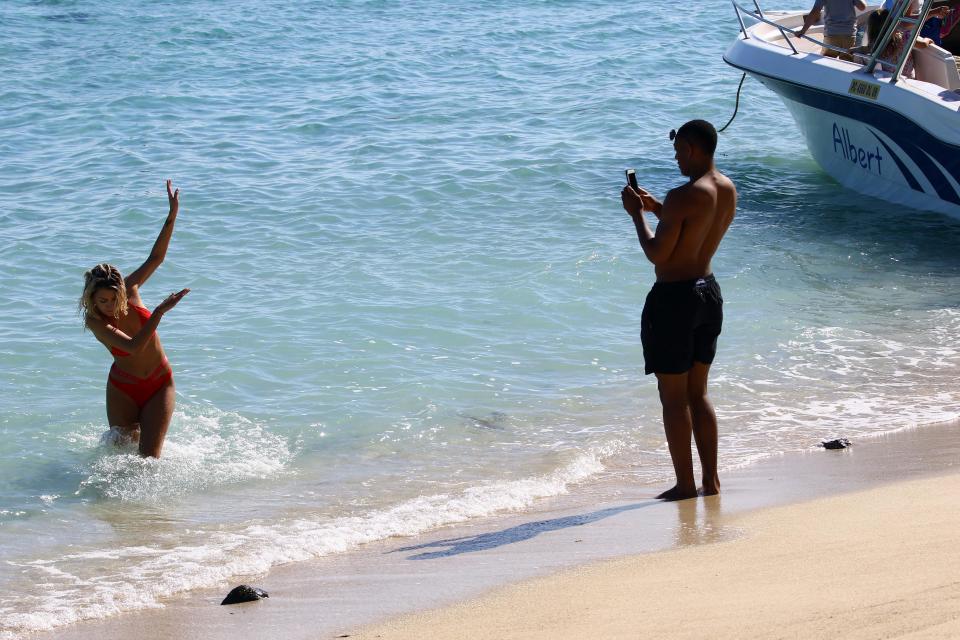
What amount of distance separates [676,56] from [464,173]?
26.4ft

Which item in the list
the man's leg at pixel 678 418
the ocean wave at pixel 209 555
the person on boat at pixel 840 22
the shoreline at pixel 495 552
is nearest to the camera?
the shoreline at pixel 495 552

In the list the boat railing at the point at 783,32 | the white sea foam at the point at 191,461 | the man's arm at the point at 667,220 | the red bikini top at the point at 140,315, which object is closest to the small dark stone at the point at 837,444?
the man's arm at the point at 667,220

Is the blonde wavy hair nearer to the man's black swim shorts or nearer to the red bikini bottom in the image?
the red bikini bottom

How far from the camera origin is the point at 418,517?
4848 mm

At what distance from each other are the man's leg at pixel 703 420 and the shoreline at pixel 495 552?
0.14 metres

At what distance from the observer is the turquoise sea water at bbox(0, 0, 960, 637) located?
5.16 m

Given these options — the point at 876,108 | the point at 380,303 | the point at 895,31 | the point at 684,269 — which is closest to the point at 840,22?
the point at 895,31

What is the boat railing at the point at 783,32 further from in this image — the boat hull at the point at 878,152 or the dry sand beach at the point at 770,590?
the dry sand beach at the point at 770,590

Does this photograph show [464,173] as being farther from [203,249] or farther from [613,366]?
[613,366]

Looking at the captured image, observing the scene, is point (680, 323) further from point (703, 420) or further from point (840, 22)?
point (840, 22)

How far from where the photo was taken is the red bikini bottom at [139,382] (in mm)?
5480

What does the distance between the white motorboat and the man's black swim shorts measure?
5274mm

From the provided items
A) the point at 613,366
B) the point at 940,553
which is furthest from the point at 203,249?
the point at 940,553

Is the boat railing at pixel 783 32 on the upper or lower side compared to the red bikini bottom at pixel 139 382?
upper
